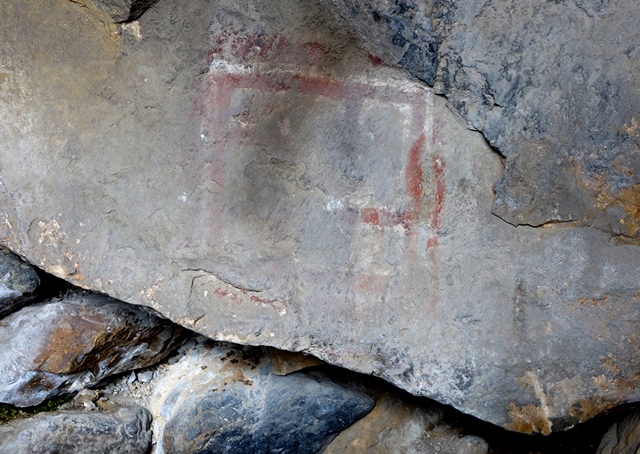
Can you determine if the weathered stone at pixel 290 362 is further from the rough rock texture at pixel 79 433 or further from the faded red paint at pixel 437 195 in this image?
the faded red paint at pixel 437 195

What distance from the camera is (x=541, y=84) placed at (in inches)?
75.7

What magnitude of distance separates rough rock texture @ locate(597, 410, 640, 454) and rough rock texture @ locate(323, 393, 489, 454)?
46 cm

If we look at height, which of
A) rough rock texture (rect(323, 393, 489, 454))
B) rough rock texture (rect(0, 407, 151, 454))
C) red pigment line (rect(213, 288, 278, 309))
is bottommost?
rough rock texture (rect(0, 407, 151, 454))

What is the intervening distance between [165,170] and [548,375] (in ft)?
3.90

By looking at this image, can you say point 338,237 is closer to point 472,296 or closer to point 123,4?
point 472,296

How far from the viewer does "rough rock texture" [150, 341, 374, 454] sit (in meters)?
2.48

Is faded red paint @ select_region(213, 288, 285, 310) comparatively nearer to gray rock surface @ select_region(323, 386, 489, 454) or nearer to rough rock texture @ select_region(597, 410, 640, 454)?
gray rock surface @ select_region(323, 386, 489, 454)

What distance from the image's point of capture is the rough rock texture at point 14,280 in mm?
2426

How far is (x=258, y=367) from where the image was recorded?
2549 mm

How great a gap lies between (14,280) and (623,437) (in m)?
1.97

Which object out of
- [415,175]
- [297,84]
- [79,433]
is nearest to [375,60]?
[297,84]

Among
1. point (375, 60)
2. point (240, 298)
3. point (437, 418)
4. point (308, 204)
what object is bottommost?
point (437, 418)

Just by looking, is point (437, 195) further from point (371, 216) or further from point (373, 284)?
point (373, 284)

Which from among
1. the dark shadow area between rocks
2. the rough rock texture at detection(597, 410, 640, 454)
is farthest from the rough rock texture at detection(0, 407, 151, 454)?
the rough rock texture at detection(597, 410, 640, 454)
